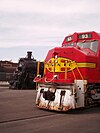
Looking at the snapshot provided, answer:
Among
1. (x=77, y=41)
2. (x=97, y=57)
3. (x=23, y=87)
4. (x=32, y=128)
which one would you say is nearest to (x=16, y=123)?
(x=32, y=128)

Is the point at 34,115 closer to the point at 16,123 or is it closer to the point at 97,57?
the point at 16,123

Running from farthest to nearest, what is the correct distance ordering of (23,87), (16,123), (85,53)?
(23,87), (85,53), (16,123)

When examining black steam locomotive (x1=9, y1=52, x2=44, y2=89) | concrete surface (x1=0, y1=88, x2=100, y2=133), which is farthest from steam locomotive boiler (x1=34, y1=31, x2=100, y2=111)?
black steam locomotive (x1=9, y1=52, x2=44, y2=89)

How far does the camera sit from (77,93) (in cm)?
882

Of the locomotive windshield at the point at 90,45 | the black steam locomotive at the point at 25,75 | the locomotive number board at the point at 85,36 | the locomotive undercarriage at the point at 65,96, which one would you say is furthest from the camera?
the black steam locomotive at the point at 25,75

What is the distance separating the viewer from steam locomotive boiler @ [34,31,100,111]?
28.9 feet

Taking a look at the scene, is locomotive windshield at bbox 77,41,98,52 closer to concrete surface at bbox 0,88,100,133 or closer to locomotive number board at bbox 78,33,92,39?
locomotive number board at bbox 78,33,92,39

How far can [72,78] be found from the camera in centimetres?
945

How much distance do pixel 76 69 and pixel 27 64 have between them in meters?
12.5

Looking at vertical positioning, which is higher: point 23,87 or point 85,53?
point 85,53

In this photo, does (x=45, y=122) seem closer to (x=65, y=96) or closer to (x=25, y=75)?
(x=65, y=96)

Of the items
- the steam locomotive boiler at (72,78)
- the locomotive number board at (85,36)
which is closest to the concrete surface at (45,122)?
the steam locomotive boiler at (72,78)

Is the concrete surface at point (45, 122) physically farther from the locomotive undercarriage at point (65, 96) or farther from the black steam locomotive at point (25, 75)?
the black steam locomotive at point (25, 75)

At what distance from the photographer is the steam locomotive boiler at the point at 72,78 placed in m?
8.80
